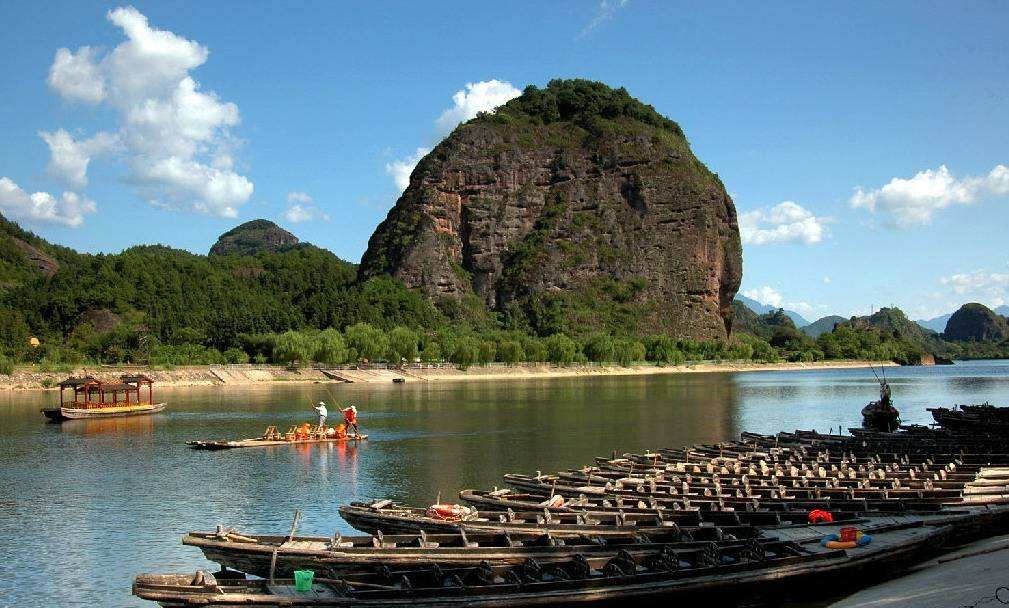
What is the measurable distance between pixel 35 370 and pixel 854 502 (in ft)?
371

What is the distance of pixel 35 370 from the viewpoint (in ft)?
378

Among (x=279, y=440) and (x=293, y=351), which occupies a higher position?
(x=293, y=351)

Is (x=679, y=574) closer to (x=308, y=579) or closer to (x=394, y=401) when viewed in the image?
(x=308, y=579)

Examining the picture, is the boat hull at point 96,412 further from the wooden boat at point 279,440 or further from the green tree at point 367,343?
the green tree at point 367,343

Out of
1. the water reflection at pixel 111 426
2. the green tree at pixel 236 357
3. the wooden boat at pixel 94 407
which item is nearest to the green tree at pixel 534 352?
the green tree at pixel 236 357

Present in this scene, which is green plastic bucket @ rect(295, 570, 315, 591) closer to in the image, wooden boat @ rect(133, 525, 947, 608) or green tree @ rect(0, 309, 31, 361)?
wooden boat @ rect(133, 525, 947, 608)

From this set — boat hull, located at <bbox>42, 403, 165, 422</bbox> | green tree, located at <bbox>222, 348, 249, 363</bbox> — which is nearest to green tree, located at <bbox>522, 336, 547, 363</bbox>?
green tree, located at <bbox>222, 348, 249, 363</bbox>

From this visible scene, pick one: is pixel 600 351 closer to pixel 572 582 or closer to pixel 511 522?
pixel 511 522

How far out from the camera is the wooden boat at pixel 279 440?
2089 inches

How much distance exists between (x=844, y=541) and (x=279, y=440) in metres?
38.5

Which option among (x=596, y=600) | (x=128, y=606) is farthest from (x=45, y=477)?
(x=596, y=600)

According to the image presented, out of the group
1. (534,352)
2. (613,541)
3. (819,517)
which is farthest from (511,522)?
(534,352)

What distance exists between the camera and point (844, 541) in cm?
2345

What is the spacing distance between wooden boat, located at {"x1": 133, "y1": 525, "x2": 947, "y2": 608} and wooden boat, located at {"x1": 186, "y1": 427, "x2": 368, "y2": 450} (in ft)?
112
